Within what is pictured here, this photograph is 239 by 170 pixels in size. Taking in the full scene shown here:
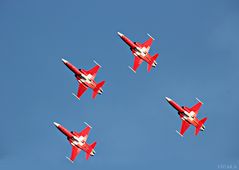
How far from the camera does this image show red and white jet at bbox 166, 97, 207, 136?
5157 inches

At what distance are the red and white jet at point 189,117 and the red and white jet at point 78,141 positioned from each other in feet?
43.1

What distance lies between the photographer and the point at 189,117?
5197 inches

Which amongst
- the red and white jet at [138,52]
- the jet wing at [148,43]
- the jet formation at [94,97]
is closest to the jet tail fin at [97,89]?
the jet formation at [94,97]

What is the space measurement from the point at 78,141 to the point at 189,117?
652 inches

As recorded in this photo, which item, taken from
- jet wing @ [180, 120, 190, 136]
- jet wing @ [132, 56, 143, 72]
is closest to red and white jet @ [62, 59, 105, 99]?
jet wing @ [132, 56, 143, 72]

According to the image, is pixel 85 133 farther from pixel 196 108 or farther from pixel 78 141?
pixel 196 108

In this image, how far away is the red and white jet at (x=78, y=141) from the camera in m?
130

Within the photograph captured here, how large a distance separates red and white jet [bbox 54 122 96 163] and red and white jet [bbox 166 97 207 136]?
517 inches

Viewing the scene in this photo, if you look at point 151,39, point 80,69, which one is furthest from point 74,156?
point 151,39

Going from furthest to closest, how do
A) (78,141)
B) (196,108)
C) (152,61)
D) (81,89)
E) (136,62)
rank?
(136,62) → (81,89) → (152,61) → (196,108) → (78,141)

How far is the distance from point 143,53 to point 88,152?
17231 mm

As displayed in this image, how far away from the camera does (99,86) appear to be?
131 meters

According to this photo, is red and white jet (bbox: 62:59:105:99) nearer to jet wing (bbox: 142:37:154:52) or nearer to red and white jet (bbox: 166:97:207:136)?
jet wing (bbox: 142:37:154:52)

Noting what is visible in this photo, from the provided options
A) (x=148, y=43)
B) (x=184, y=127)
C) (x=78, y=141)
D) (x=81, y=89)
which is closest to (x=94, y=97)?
(x=81, y=89)
